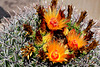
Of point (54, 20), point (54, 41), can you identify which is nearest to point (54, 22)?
point (54, 20)

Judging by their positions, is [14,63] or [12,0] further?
[12,0]

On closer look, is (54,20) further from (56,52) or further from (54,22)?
(56,52)

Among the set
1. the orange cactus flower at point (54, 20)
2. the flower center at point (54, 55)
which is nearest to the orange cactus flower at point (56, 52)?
the flower center at point (54, 55)

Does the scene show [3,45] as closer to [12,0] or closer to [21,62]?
[21,62]

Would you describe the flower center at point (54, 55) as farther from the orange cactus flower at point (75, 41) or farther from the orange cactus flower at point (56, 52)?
the orange cactus flower at point (75, 41)

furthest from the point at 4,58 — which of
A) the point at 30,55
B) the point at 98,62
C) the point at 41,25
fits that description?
the point at 98,62
